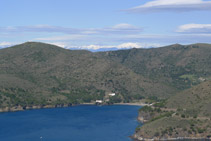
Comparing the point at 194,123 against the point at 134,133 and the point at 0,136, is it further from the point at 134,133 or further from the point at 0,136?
the point at 0,136

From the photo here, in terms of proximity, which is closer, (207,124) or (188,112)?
(207,124)

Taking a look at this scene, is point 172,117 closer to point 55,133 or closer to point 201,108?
point 201,108

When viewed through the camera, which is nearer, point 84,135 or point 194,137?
point 194,137

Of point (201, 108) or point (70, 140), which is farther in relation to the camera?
point (201, 108)

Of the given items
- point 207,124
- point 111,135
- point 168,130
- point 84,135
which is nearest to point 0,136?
point 84,135

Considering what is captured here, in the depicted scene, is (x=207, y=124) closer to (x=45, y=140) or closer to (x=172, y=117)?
(x=172, y=117)

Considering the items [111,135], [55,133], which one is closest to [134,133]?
[111,135]

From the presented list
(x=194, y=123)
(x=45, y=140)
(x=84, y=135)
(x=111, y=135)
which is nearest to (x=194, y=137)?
(x=194, y=123)
